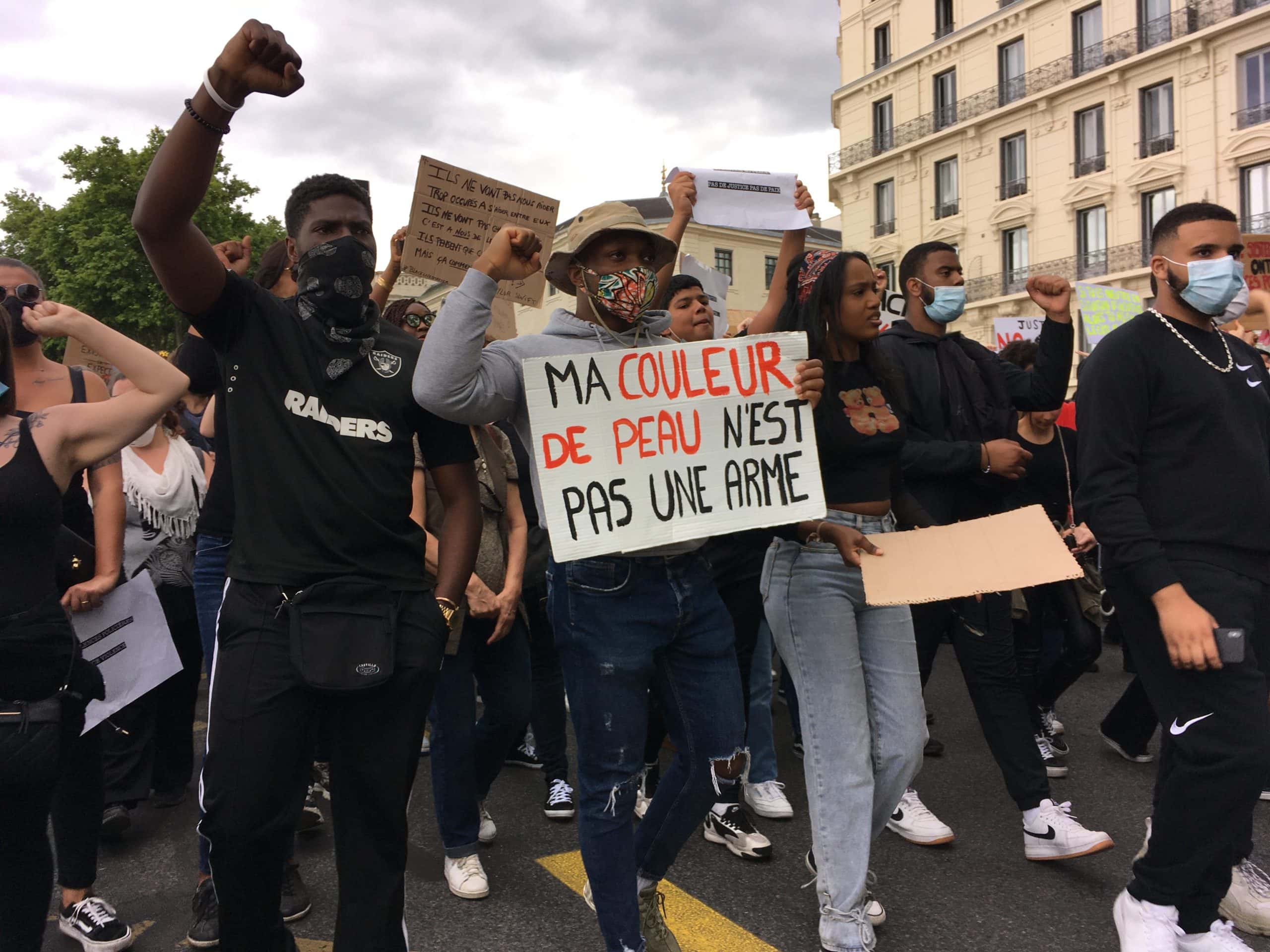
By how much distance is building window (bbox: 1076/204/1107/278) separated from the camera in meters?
31.3

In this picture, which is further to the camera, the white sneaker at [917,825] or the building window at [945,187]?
the building window at [945,187]

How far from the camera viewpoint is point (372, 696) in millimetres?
2344

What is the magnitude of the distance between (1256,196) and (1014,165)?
28.0ft

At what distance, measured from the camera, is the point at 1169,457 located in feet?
9.49

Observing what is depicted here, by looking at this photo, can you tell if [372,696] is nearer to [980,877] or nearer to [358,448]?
[358,448]

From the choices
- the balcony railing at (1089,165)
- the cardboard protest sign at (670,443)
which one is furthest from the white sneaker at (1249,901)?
the balcony railing at (1089,165)

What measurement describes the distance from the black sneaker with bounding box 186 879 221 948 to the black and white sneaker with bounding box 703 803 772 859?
166 cm

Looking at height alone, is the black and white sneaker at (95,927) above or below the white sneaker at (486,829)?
above

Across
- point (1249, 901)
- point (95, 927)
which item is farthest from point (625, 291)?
point (1249, 901)

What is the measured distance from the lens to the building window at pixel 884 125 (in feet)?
126

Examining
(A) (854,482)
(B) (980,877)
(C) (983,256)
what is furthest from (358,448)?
(C) (983,256)

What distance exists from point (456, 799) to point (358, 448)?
1646 mm

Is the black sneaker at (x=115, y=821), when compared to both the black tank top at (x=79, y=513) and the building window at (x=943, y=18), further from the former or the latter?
the building window at (x=943, y=18)

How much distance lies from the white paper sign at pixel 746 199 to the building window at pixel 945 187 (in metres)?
34.1
